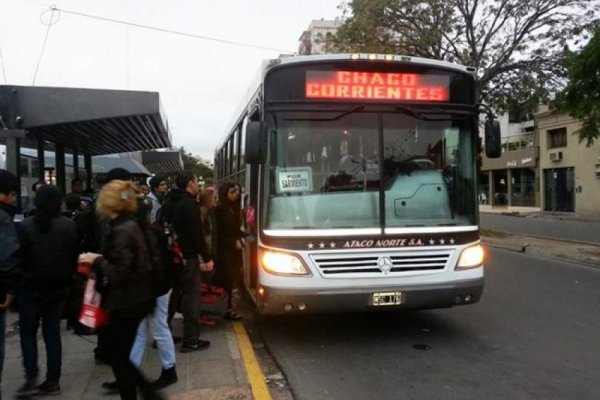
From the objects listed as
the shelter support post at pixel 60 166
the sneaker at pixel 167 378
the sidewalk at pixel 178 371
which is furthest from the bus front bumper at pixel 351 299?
the shelter support post at pixel 60 166

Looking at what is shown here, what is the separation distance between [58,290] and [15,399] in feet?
3.13

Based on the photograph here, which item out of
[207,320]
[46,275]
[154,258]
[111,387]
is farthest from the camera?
[207,320]

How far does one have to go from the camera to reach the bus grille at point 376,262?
5965 mm

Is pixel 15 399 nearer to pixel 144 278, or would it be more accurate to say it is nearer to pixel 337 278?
pixel 144 278

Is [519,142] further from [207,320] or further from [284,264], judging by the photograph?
[284,264]

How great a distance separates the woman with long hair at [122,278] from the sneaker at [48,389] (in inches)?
45.4

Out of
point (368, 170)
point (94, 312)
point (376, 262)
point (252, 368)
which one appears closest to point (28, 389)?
point (94, 312)

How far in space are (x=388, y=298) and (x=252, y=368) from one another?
5.07 ft

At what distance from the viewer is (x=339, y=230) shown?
6.02 metres

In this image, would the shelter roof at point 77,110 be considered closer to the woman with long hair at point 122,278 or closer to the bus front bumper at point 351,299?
the bus front bumper at point 351,299

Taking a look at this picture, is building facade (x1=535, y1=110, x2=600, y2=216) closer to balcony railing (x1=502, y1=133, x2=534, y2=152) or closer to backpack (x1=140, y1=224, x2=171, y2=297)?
balcony railing (x1=502, y1=133, x2=534, y2=152)

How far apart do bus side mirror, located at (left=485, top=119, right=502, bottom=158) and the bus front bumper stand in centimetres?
163

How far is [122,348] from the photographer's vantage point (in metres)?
3.94

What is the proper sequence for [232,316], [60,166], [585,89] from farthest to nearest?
[60,166], [585,89], [232,316]
